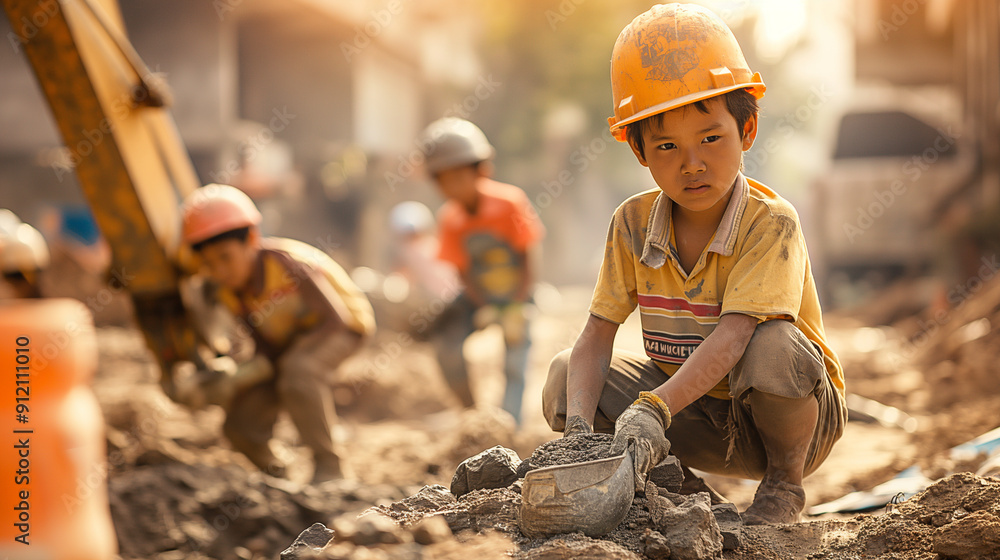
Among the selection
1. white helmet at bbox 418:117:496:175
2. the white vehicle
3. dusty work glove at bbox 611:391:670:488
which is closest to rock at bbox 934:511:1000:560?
dusty work glove at bbox 611:391:670:488

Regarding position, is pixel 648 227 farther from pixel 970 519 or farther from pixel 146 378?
pixel 146 378

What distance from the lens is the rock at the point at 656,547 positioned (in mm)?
1664

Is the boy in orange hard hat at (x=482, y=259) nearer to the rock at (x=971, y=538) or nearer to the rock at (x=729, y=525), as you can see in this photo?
the rock at (x=729, y=525)

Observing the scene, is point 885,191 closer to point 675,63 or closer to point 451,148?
point 451,148

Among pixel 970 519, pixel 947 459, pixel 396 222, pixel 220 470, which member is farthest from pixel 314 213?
pixel 970 519

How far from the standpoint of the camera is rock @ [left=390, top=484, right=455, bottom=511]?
1979 mm

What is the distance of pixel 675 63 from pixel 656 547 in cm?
112

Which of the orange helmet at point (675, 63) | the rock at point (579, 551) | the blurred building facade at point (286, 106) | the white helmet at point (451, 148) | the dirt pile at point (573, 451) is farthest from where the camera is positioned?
the blurred building facade at point (286, 106)

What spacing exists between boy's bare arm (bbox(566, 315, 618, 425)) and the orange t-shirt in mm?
2870

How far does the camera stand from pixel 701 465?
7.53 ft

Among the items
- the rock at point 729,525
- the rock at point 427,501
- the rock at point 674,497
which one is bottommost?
the rock at point 729,525

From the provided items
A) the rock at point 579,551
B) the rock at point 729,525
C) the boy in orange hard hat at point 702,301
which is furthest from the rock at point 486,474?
the rock at point 729,525

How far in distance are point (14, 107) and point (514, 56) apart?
1250 cm

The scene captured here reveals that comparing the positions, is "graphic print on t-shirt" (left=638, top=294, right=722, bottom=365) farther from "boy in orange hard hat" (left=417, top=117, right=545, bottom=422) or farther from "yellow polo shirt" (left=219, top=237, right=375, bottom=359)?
"boy in orange hard hat" (left=417, top=117, right=545, bottom=422)
